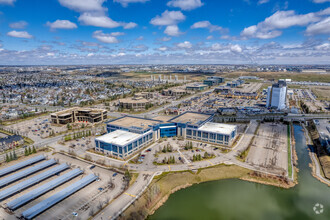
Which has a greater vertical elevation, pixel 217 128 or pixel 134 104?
pixel 134 104

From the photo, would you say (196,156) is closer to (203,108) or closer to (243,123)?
(243,123)

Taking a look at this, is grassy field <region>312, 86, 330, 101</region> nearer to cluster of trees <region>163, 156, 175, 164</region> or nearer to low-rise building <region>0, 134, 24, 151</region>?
cluster of trees <region>163, 156, 175, 164</region>

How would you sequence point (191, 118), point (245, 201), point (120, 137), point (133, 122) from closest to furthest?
point (245, 201), point (120, 137), point (133, 122), point (191, 118)

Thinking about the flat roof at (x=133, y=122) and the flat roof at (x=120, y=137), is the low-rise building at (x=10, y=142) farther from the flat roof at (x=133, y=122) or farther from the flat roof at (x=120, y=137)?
the flat roof at (x=133, y=122)

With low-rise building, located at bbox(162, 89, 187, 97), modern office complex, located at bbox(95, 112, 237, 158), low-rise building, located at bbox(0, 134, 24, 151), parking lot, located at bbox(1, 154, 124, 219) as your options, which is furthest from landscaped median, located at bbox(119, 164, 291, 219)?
low-rise building, located at bbox(162, 89, 187, 97)

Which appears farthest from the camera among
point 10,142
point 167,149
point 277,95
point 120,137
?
point 277,95

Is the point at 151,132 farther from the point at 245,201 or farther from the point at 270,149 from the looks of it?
the point at 270,149

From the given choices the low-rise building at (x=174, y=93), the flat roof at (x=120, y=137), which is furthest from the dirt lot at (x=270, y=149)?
the low-rise building at (x=174, y=93)

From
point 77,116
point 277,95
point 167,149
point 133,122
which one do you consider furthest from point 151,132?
point 277,95
